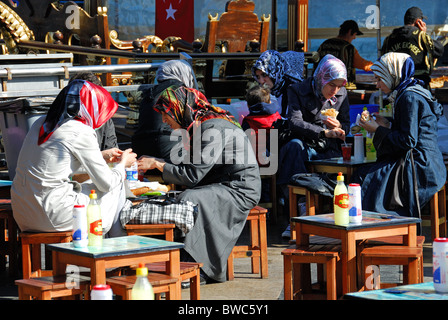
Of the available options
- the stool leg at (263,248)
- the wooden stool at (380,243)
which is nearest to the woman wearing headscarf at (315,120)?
the stool leg at (263,248)

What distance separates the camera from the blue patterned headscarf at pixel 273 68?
376 inches

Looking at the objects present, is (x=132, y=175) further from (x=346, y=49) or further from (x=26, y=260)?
(x=346, y=49)

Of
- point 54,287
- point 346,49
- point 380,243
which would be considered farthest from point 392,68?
point 346,49

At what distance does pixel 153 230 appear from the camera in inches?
228

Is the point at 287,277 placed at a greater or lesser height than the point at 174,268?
lesser

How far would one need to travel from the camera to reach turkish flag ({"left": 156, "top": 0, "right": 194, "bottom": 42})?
46.0 feet

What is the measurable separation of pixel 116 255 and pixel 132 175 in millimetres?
2345

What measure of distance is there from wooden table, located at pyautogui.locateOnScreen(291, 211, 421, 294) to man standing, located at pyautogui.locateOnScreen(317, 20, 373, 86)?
7605 mm

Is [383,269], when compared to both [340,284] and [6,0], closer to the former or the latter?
[340,284]

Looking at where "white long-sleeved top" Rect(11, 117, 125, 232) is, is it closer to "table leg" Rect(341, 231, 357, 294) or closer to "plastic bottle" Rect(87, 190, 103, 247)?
"plastic bottle" Rect(87, 190, 103, 247)

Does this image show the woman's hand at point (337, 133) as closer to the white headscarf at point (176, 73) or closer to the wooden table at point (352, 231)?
the white headscarf at point (176, 73)

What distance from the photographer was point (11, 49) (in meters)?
11.3

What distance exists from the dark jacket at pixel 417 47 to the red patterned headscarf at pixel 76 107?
22.2 feet

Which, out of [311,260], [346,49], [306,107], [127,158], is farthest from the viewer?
[346,49]
